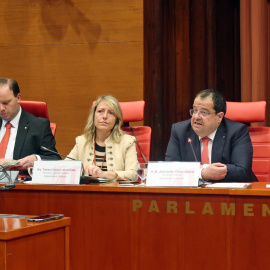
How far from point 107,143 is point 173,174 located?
40.4 inches

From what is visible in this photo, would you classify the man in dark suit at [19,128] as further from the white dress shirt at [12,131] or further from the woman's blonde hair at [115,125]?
the woman's blonde hair at [115,125]

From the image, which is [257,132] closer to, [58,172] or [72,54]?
[58,172]

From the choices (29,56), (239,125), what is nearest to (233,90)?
(239,125)

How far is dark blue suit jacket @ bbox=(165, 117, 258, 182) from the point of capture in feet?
9.52

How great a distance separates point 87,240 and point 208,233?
0.54m

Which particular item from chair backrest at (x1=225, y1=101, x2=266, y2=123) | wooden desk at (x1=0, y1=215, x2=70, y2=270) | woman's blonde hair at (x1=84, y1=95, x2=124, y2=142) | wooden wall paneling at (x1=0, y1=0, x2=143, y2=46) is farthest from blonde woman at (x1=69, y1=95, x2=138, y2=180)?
wooden desk at (x1=0, y1=215, x2=70, y2=270)

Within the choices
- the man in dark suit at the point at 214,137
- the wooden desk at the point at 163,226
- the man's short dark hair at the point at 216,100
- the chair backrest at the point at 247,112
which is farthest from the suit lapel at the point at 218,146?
the wooden desk at the point at 163,226

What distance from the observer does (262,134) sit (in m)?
3.37

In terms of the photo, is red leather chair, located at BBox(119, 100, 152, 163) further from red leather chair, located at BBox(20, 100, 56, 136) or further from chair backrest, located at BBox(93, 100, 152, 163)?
red leather chair, located at BBox(20, 100, 56, 136)

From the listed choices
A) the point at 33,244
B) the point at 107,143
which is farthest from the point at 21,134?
the point at 33,244

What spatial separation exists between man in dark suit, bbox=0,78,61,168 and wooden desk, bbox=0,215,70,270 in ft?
6.33

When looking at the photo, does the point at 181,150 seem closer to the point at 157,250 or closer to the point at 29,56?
the point at 157,250

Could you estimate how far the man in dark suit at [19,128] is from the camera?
3389 millimetres

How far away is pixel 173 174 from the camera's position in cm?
224
